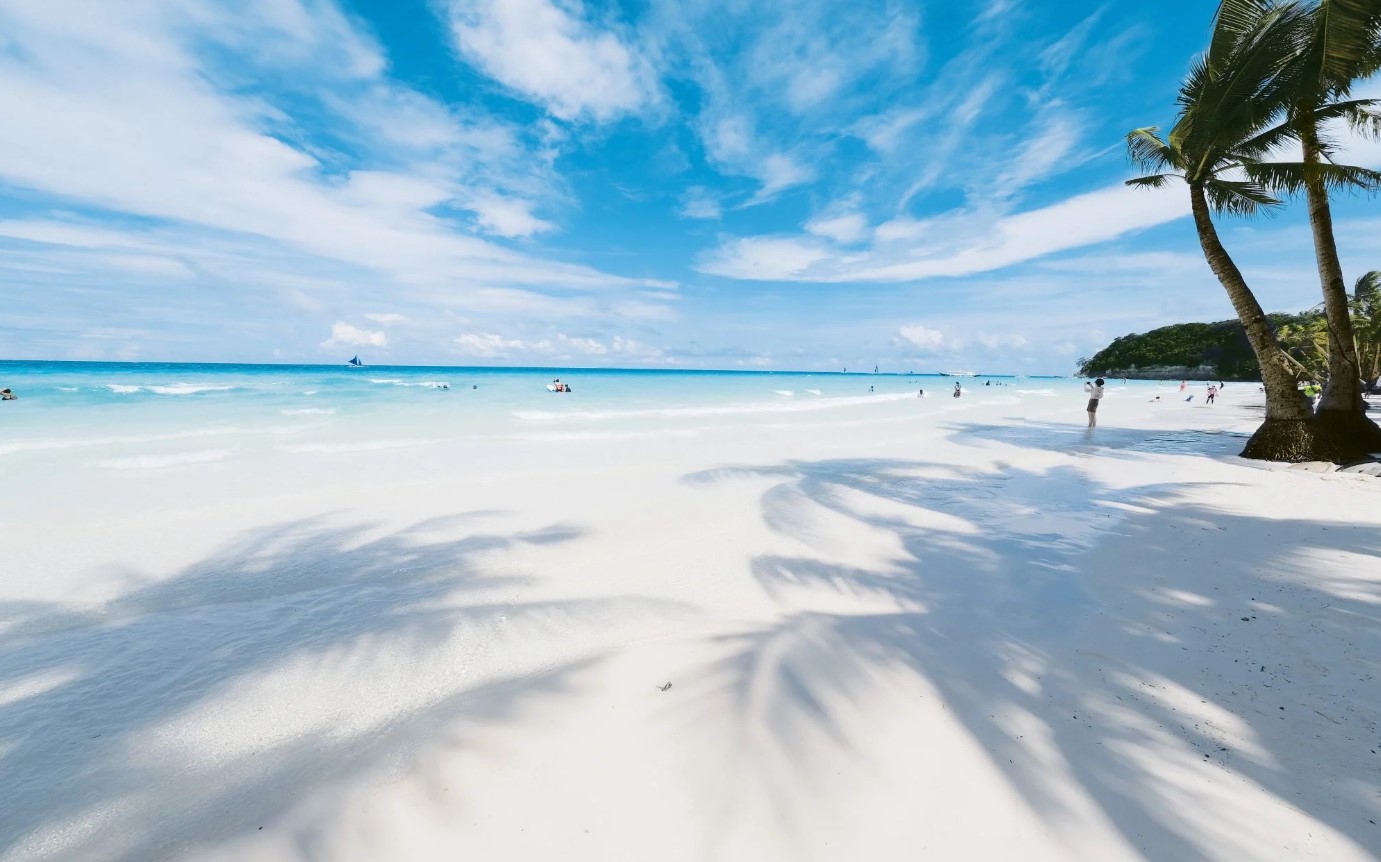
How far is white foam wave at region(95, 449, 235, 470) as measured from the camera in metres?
10.8

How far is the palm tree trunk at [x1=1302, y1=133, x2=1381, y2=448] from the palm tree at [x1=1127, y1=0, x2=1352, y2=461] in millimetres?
653

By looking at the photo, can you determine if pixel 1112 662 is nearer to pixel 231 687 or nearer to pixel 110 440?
pixel 231 687

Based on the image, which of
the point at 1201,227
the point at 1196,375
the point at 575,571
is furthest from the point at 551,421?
the point at 1196,375

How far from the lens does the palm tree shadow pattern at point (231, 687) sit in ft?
8.13

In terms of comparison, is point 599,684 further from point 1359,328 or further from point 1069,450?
point 1359,328

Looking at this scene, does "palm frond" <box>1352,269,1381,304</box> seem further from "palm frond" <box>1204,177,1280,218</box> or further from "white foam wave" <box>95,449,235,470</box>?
"white foam wave" <box>95,449,235,470</box>

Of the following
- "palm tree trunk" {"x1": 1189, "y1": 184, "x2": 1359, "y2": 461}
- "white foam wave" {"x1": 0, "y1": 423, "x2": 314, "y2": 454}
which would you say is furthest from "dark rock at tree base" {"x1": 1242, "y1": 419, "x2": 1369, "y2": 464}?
"white foam wave" {"x1": 0, "y1": 423, "x2": 314, "y2": 454}

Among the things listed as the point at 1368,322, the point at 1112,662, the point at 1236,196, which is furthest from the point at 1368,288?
the point at 1112,662

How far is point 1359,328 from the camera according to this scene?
30.2 m

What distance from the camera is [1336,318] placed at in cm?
1096

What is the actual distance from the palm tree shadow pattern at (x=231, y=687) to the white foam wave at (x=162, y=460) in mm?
8121

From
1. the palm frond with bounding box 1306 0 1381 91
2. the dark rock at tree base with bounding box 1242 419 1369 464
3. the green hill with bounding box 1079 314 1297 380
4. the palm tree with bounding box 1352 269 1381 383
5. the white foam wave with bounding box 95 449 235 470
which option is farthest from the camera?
the green hill with bounding box 1079 314 1297 380

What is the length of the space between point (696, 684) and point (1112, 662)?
2800 mm

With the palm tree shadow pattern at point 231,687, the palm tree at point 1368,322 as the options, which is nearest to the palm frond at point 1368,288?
the palm tree at point 1368,322
